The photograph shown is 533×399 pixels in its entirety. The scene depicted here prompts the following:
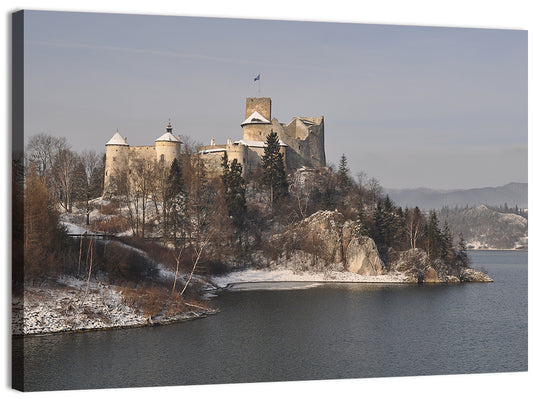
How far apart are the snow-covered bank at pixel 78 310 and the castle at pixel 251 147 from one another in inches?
984

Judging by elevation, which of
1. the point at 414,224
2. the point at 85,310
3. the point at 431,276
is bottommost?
the point at 431,276

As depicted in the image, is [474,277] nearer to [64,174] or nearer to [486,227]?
[64,174]

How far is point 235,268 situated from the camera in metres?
42.9

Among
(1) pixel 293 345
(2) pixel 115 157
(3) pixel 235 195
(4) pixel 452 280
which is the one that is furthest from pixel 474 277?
(2) pixel 115 157

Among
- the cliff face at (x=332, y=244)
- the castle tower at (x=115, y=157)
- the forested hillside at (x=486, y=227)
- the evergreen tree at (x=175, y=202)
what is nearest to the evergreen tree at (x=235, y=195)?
the cliff face at (x=332, y=244)

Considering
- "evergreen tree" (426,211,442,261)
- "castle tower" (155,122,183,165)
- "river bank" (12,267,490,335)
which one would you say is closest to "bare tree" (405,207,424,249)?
"evergreen tree" (426,211,442,261)

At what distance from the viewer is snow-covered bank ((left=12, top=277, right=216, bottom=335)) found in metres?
21.2

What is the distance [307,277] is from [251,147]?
1586cm

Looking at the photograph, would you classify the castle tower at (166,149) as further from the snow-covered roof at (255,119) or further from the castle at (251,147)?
the snow-covered roof at (255,119)

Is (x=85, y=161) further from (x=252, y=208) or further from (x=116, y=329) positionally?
(x=116, y=329)

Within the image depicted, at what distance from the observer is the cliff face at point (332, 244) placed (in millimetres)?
42719

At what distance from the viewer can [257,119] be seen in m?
58.6

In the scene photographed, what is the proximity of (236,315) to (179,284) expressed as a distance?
463 centimetres

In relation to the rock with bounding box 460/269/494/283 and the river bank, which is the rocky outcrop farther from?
the river bank
